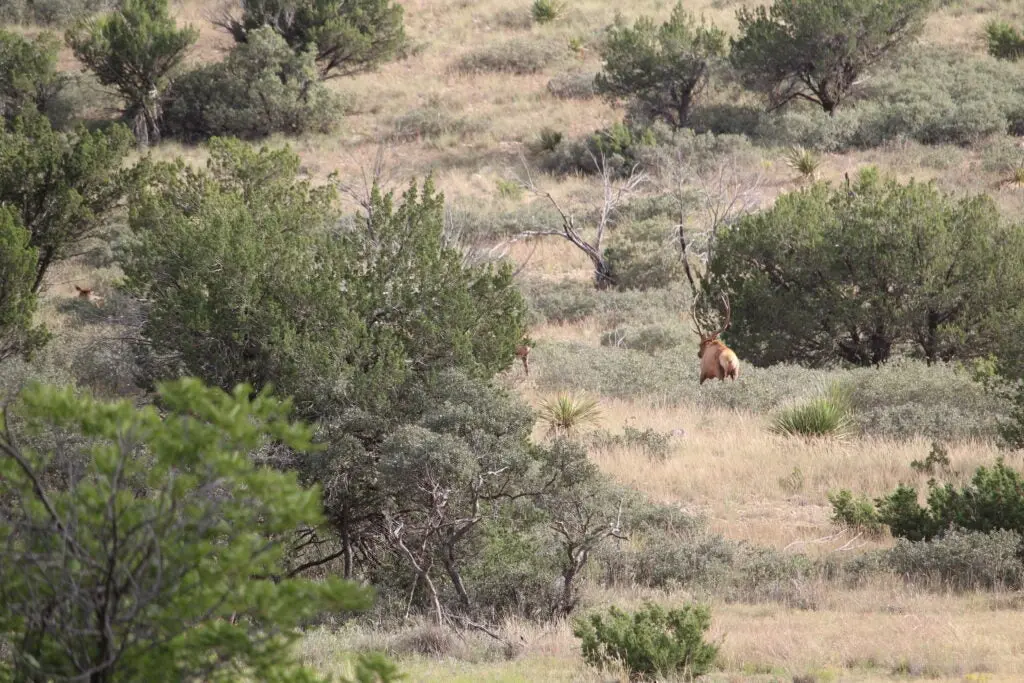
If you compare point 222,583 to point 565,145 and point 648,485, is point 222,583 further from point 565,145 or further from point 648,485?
point 565,145

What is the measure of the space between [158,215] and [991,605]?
40.1ft

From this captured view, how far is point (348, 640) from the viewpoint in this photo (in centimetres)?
729

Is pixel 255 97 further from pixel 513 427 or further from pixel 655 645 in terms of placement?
pixel 655 645

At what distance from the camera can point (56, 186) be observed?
758 inches

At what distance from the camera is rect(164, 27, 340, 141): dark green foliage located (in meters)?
33.8

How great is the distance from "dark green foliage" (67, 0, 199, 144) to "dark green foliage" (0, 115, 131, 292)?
1402 cm

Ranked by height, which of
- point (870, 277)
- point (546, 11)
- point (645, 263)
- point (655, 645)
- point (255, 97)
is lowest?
point (645, 263)

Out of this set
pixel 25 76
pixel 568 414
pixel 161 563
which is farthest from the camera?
pixel 25 76

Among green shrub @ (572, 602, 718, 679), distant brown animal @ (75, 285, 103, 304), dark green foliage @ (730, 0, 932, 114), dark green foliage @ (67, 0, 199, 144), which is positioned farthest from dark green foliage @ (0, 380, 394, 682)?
dark green foliage @ (67, 0, 199, 144)

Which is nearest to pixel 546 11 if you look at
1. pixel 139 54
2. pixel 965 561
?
pixel 139 54

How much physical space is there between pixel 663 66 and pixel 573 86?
4.30 metres

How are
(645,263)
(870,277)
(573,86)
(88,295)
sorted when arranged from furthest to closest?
1. (573,86)
2. (645,263)
3. (88,295)
4. (870,277)

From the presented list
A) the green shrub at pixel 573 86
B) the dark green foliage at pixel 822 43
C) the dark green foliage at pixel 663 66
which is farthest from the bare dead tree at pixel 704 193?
the green shrub at pixel 573 86

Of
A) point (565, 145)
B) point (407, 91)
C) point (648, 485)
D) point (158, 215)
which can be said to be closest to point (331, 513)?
point (648, 485)
